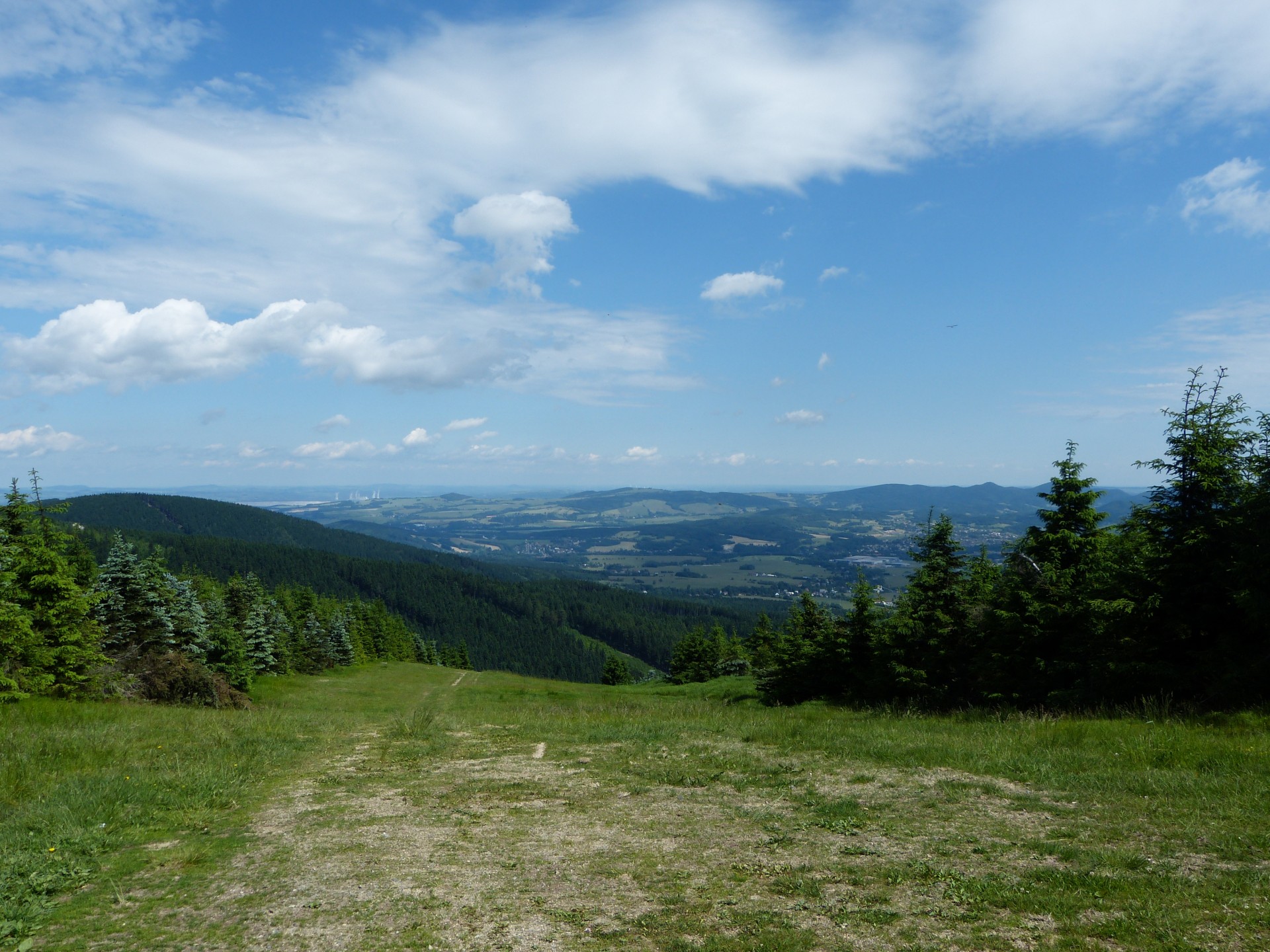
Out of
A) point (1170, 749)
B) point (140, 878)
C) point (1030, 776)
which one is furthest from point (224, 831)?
point (1170, 749)

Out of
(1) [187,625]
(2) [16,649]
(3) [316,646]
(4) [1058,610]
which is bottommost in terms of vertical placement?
(3) [316,646]

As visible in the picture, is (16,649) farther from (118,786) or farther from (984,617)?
(984,617)

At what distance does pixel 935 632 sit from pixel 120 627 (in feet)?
135

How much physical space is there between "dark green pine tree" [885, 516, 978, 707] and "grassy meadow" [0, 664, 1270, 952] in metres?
7.81

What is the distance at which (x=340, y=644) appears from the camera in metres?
69.9

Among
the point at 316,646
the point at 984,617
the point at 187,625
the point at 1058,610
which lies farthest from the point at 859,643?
the point at 316,646

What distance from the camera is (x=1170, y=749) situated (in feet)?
36.3

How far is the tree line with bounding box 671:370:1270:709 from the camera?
15.5 metres

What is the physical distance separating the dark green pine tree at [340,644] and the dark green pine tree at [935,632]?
198 ft

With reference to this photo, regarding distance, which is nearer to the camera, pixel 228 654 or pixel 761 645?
pixel 228 654

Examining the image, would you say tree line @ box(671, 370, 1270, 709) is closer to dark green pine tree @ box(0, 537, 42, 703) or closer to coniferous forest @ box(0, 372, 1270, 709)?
coniferous forest @ box(0, 372, 1270, 709)

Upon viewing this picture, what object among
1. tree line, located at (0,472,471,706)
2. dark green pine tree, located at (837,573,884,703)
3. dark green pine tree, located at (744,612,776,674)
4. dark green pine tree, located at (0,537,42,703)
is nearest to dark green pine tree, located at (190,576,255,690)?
tree line, located at (0,472,471,706)

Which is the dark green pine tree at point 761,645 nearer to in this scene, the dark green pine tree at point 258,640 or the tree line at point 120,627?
the tree line at point 120,627

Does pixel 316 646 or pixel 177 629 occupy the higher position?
pixel 177 629
